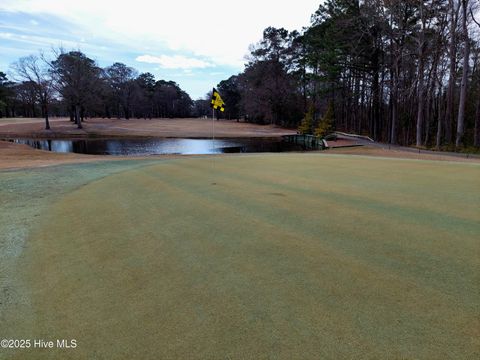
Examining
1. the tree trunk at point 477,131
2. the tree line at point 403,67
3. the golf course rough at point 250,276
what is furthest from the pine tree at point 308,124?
the golf course rough at point 250,276

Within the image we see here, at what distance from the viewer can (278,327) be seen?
1984 mm

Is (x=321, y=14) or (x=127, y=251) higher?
(x=321, y=14)

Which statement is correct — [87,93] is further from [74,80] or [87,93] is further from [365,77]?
[365,77]

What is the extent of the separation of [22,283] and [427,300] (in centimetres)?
305

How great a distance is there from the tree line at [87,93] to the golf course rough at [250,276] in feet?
118

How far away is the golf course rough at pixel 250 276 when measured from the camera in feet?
6.14

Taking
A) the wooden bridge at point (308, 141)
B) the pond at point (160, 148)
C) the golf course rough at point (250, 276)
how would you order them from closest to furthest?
1. the golf course rough at point (250, 276)
2. the pond at point (160, 148)
3. the wooden bridge at point (308, 141)

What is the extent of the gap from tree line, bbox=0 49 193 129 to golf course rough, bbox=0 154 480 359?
Answer: 36.0 meters

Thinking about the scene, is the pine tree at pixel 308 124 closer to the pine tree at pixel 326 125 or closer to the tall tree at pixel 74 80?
the pine tree at pixel 326 125

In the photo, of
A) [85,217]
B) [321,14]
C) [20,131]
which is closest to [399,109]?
[321,14]

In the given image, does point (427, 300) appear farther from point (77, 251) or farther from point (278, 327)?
point (77, 251)

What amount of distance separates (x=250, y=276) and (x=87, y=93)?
41.7 meters

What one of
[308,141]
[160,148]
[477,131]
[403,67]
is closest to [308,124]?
[308,141]

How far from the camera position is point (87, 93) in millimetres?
38500
